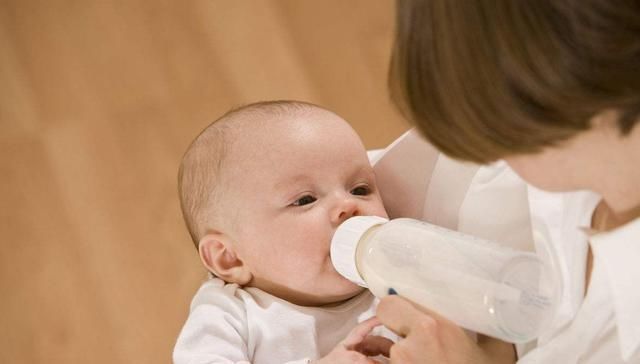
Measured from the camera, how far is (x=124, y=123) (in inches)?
60.3

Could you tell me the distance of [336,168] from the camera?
3.36 ft

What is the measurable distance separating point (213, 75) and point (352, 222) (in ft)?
2.42

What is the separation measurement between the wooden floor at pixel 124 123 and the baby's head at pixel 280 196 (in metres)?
0.34

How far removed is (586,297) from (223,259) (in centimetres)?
48

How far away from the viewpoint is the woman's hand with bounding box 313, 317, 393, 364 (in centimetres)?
89

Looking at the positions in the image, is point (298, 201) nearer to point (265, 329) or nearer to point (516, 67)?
point (265, 329)

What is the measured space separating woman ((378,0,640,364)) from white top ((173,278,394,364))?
364 mm

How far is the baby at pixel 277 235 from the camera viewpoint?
979 mm

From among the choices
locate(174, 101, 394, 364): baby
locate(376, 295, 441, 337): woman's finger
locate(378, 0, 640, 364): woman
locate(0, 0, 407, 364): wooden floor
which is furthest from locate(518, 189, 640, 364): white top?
locate(0, 0, 407, 364): wooden floor

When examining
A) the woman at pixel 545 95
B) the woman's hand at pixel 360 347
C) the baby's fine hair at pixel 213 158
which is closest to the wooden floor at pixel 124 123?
the baby's fine hair at pixel 213 158

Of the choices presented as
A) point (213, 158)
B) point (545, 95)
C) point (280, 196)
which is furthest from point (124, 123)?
point (545, 95)

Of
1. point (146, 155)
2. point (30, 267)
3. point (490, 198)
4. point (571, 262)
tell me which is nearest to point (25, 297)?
point (30, 267)

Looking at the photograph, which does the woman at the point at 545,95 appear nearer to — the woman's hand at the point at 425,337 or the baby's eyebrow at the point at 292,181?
the woman's hand at the point at 425,337

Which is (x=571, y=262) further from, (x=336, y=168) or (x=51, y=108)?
(x=51, y=108)
